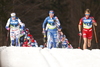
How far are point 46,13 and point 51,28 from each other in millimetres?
18314

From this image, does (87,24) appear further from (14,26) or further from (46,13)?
(46,13)

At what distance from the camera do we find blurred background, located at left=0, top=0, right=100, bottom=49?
24422mm

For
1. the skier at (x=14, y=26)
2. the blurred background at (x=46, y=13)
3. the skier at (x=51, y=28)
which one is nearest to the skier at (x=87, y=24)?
the skier at (x=51, y=28)

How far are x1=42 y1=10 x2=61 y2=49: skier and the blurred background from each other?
387 inches

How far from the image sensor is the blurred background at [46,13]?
24422 millimetres

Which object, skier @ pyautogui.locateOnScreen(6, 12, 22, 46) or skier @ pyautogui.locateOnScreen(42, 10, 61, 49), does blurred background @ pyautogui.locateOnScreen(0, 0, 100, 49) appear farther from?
skier @ pyautogui.locateOnScreen(42, 10, 61, 49)

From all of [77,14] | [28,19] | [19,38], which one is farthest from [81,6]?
[19,38]

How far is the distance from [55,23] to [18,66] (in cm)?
750

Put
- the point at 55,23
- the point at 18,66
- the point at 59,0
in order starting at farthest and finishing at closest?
the point at 59,0
the point at 55,23
the point at 18,66

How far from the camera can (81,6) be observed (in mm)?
25594

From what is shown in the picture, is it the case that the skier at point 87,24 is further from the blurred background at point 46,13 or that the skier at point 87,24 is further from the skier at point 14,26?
the blurred background at point 46,13

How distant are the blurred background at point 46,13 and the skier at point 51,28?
387 inches

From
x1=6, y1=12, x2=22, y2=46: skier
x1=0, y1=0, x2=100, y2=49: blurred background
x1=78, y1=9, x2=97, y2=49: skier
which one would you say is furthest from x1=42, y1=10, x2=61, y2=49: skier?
x1=0, y1=0, x2=100, y2=49: blurred background

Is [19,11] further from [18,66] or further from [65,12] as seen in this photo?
[18,66]
